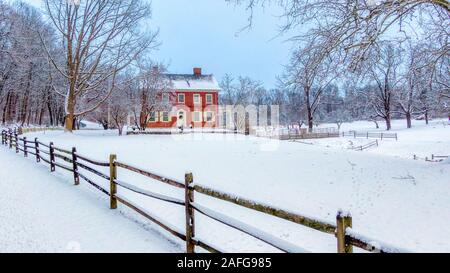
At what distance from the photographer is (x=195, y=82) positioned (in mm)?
55969

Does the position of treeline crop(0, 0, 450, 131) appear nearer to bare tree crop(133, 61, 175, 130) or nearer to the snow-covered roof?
bare tree crop(133, 61, 175, 130)

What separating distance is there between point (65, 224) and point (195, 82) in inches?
1988

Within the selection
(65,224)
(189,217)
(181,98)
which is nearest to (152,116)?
(181,98)

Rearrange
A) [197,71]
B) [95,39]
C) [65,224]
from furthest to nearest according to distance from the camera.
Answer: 1. [197,71]
2. [95,39]
3. [65,224]

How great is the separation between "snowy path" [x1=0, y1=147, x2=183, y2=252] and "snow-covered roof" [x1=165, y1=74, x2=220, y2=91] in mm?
44818

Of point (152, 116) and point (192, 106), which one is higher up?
point (192, 106)

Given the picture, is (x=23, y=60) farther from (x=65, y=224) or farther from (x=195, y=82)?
(x=65, y=224)

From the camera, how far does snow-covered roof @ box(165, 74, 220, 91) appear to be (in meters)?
54.6

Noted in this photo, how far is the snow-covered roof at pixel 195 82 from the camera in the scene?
5456 centimetres

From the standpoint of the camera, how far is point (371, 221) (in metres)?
7.73

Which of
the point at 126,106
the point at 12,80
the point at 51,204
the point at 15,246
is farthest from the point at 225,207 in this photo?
the point at 12,80

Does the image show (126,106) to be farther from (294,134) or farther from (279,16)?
(279,16)

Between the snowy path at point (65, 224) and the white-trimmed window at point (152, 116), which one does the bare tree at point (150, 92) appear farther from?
the snowy path at point (65, 224)

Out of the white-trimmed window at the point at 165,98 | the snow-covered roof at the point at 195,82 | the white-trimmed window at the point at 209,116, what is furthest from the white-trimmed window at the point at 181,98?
the white-trimmed window at the point at 165,98
